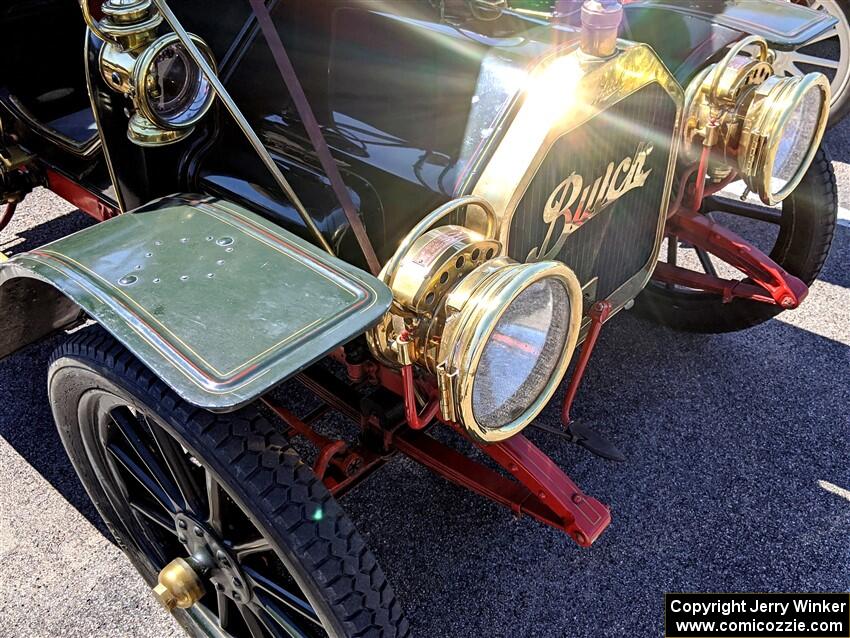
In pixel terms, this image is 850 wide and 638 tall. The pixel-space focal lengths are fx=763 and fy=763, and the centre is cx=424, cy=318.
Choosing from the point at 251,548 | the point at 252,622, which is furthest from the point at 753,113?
the point at 252,622

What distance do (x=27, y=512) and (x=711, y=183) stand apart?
1971 mm

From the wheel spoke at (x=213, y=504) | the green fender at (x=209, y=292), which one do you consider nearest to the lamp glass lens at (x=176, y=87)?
the green fender at (x=209, y=292)

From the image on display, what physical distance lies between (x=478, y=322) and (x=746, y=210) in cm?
160

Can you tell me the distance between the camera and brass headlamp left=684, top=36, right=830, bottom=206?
160cm

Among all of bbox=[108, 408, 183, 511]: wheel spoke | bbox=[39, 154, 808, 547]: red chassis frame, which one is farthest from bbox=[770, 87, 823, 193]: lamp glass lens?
bbox=[108, 408, 183, 511]: wheel spoke

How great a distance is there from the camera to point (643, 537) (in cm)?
189

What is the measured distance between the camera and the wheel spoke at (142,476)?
1512mm

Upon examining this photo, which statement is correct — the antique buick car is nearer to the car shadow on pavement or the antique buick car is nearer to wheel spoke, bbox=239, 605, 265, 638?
wheel spoke, bbox=239, 605, 265, 638

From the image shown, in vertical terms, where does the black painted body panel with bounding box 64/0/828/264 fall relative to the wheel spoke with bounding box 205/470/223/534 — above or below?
above

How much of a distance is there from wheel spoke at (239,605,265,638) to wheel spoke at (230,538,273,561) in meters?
0.16

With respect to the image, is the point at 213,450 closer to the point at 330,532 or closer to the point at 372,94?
the point at 330,532

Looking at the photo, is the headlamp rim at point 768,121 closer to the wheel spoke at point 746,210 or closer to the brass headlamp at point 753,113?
the brass headlamp at point 753,113

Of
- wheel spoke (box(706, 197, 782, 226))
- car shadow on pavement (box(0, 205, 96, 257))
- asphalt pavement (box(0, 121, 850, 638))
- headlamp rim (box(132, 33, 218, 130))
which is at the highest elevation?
headlamp rim (box(132, 33, 218, 130))

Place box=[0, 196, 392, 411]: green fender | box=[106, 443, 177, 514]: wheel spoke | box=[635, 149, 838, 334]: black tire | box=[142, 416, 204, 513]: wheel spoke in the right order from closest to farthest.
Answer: box=[0, 196, 392, 411]: green fender, box=[142, 416, 204, 513]: wheel spoke, box=[106, 443, 177, 514]: wheel spoke, box=[635, 149, 838, 334]: black tire
